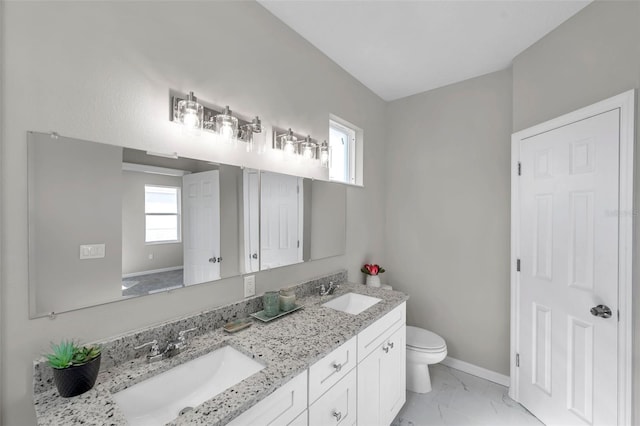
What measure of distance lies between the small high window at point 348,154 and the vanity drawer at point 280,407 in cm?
176

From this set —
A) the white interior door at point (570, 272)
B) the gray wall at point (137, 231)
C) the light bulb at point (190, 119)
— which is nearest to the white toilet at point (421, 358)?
the white interior door at point (570, 272)

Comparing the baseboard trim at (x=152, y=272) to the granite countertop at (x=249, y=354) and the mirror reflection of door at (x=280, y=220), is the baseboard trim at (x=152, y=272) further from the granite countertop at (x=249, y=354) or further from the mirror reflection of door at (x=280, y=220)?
the mirror reflection of door at (x=280, y=220)

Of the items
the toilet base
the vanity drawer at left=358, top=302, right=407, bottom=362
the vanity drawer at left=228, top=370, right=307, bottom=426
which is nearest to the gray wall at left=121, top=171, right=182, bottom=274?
the vanity drawer at left=228, top=370, right=307, bottom=426

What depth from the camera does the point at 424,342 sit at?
226 centimetres

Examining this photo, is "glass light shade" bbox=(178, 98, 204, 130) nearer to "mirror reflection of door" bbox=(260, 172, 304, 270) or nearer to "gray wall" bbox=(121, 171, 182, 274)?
"gray wall" bbox=(121, 171, 182, 274)

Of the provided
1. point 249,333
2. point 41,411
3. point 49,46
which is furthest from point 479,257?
point 49,46

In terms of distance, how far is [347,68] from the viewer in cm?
233

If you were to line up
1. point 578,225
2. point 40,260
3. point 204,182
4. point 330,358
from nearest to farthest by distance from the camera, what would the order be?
point 40,260 → point 330,358 → point 204,182 → point 578,225

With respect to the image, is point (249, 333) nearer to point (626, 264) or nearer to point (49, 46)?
point (49, 46)

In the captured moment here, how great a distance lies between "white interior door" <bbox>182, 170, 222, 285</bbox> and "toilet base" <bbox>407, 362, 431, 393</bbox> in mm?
1797

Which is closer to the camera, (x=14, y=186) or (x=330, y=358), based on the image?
(x=14, y=186)

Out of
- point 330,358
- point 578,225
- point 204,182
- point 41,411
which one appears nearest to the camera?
point 41,411

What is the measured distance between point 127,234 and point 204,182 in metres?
0.40

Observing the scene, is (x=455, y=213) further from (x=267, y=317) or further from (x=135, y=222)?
(x=135, y=222)
